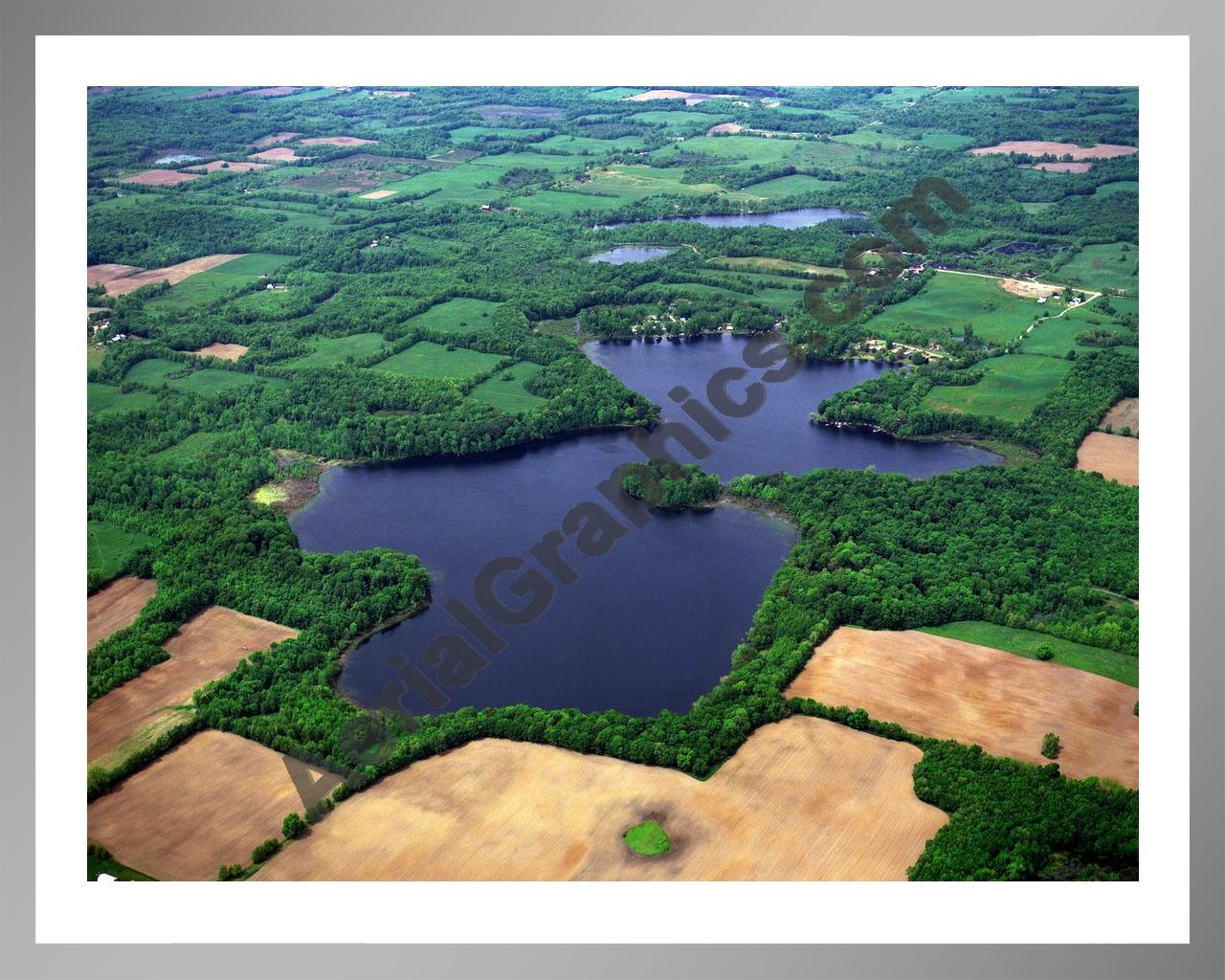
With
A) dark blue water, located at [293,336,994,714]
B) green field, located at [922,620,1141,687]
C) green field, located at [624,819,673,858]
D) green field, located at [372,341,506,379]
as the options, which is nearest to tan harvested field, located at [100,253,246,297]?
green field, located at [372,341,506,379]

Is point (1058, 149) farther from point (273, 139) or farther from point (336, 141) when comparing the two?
point (273, 139)

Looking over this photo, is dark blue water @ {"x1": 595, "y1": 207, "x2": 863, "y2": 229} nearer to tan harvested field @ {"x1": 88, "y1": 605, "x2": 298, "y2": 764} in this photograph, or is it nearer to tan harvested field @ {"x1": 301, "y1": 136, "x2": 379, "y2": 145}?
tan harvested field @ {"x1": 301, "y1": 136, "x2": 379, "y2": 145}

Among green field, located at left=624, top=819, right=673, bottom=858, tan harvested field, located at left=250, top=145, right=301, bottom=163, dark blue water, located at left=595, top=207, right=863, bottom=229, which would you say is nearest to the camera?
green field, located at left=624, top=819, right=673, bottom=858

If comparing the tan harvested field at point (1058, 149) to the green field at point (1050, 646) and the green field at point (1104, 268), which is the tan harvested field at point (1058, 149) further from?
the green field at point (1050, 646)

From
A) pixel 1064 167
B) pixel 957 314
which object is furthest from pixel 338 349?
pixel 1064 167

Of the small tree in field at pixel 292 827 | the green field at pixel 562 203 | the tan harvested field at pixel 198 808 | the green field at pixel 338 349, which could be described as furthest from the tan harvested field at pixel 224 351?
the small tree in field at pixel 292 827
